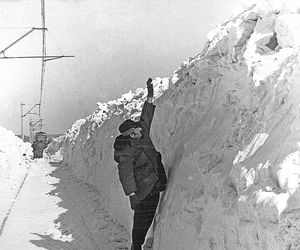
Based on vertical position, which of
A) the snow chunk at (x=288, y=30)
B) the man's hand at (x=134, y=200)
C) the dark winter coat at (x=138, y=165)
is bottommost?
the man's hand at (x=134, y=200)

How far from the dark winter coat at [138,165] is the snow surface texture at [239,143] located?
11.1 inches

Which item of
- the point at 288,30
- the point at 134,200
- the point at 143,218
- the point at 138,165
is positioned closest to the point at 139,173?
the point at 138,165

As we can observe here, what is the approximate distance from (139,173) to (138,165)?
11cm

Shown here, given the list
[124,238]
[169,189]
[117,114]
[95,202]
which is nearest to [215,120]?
[169,189]

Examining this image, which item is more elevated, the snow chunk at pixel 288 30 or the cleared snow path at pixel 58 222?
the snow chunk at pixel 288 30

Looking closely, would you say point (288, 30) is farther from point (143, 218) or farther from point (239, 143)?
point (143, 218)

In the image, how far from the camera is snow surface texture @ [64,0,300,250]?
3285mm

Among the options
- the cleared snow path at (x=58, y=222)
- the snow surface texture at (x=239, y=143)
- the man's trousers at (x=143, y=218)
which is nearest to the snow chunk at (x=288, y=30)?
the snow surface texture at (x=239, y=143)

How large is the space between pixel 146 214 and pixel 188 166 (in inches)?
44.9

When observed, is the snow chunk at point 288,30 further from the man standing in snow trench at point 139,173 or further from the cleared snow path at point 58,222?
the cleared snow path at point 58,222

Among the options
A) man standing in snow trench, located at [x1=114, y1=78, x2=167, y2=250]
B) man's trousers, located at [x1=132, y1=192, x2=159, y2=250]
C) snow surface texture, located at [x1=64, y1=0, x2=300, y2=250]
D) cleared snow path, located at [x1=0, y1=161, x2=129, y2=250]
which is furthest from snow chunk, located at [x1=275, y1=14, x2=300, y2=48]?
cleared snow path, located at [x1=0, y1=161, x2=129, y2=250]

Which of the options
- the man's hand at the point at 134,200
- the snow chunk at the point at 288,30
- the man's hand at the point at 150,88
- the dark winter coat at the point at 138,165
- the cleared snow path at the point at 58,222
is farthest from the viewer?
the cleared snow path at the point at 58,222

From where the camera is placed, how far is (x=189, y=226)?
4.79 metres

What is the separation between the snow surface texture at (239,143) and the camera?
3.29 meters
